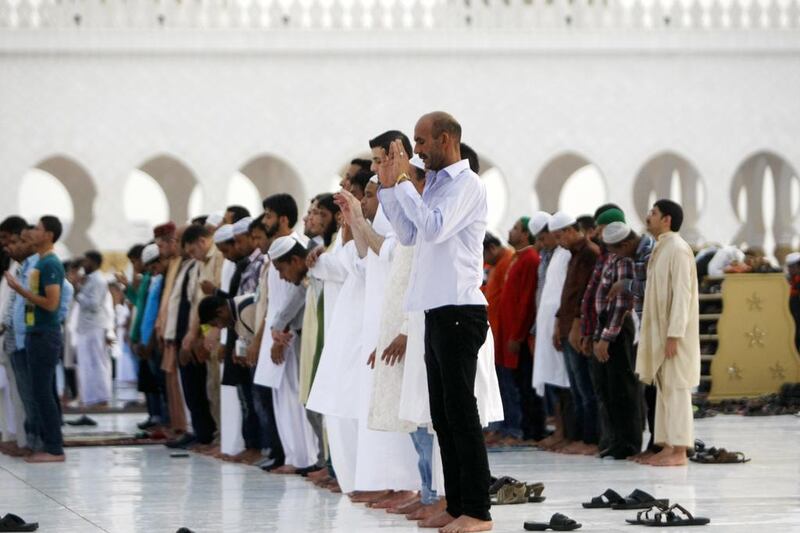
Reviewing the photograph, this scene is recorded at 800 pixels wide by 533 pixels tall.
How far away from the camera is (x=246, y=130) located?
27000 millimetres

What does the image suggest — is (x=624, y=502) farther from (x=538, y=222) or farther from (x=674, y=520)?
(x=538, y=222)

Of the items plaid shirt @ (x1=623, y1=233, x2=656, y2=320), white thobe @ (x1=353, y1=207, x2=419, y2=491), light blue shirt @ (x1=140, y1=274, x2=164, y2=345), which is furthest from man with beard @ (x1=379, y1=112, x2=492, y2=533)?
light blue shirt @ (x1=140, y1=274, x2=164, y2=345)

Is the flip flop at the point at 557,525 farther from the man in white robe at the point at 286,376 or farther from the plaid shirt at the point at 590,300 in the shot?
the plaid shirt at the point at 590,300

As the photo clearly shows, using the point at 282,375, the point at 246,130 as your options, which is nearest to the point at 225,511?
the point at 282,375

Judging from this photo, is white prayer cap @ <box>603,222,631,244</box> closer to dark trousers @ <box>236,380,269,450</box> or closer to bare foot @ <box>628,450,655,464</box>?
bare foot @ <box>628,450,655,464</box>

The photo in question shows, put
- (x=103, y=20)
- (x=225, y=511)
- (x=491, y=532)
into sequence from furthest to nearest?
(x=103, y=20), (x=225, y=511), (x=491, y=532)

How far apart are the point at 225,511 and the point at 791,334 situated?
893 cm

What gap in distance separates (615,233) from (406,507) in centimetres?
330

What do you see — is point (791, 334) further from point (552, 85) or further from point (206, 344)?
point (552, 85)

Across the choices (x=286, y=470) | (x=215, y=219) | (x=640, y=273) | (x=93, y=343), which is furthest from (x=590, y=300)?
(x=93, y=343)

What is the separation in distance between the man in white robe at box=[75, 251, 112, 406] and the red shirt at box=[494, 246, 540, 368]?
20.1 ft

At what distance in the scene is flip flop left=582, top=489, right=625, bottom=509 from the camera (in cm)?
754

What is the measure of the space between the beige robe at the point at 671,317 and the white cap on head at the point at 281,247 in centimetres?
220

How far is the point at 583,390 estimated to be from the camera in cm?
1103
